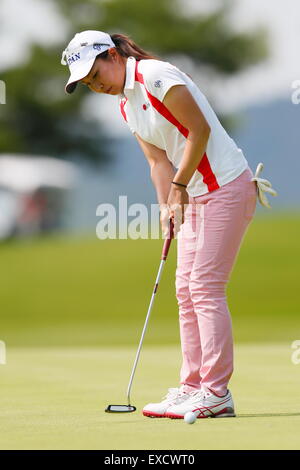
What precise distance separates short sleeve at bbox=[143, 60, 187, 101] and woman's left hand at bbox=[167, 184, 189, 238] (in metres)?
0.31

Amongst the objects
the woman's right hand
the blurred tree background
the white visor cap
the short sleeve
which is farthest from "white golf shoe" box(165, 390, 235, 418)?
the blurred tree background

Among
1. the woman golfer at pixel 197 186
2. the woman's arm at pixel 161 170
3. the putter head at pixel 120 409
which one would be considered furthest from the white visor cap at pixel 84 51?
the putter head at pixel 120 409

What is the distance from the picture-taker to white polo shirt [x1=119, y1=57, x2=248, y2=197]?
338cm

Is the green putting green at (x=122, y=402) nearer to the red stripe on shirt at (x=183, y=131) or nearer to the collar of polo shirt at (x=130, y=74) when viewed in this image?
the red stripe on shirt at (x=183, y=131)

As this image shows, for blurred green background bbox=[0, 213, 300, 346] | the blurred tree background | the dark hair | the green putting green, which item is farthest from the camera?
the blurred tree background

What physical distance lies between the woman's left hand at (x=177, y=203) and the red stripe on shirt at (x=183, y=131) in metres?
0.10

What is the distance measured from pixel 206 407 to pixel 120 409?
30 cm

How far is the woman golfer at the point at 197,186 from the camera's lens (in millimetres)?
3391

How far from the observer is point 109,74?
345 centimetres

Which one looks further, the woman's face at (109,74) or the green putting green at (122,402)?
the woman's face at (109,74)

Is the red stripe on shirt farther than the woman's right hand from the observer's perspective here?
No

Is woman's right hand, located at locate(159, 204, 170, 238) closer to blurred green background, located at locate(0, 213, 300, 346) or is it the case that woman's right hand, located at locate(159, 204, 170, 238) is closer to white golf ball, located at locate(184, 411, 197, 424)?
white golf ball, located at locate(184, 411, 197, 424)

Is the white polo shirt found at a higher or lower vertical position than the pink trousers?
higher

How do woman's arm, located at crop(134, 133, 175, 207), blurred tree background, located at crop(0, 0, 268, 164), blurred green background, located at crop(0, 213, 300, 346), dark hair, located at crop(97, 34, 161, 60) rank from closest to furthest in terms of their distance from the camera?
dark hair, located at crop(97, 34, 161, 60) < woman's arm, located at crop(134, 133, 175, 207) < blurred green background, located at crop(0, 213, 300, 346) < blurred tree background, located at crop(0, 0, 268, 164)
